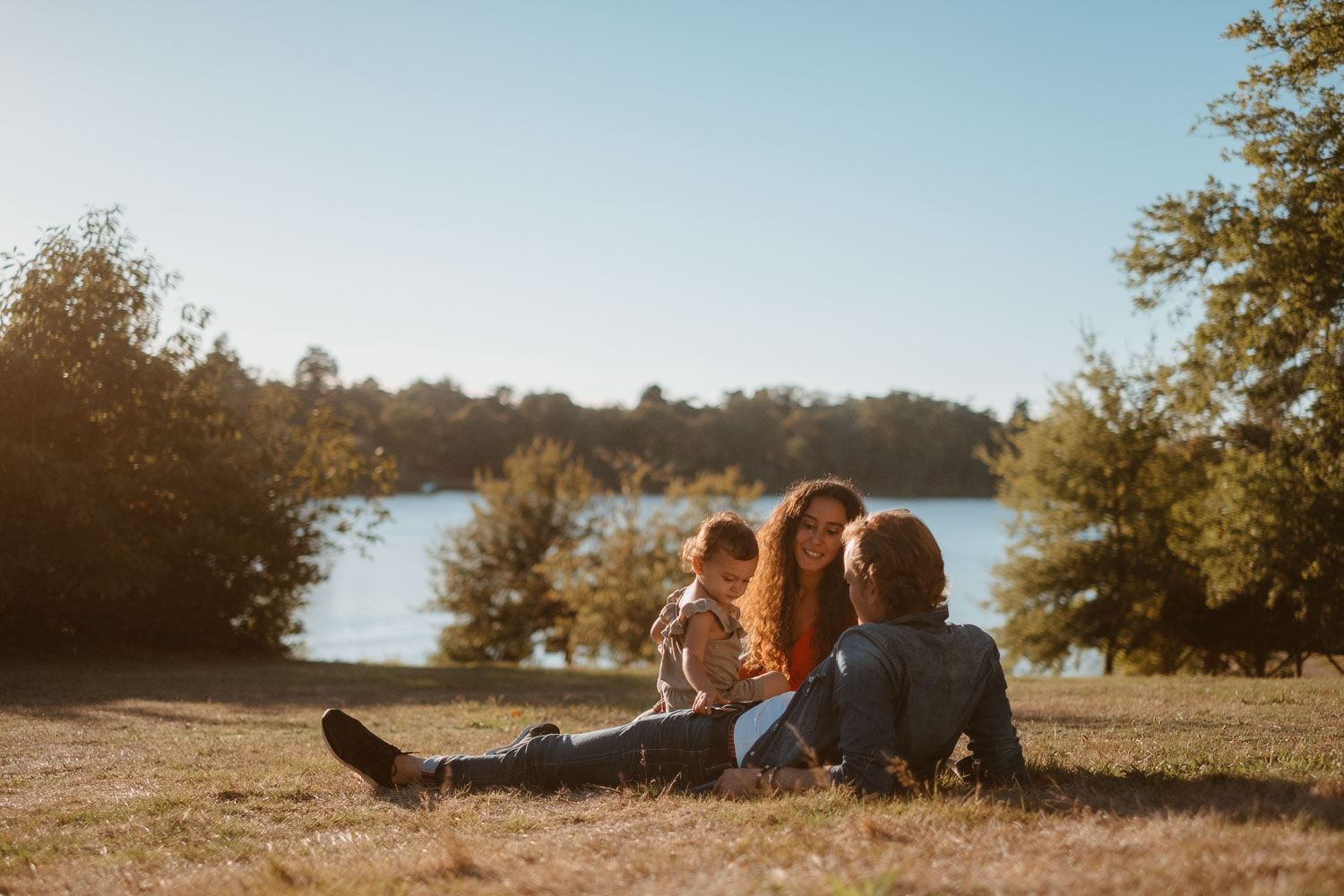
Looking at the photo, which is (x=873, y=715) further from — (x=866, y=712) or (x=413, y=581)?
(x=413, y=581)

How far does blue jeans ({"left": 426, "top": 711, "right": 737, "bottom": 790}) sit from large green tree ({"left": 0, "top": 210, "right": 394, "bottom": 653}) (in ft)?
39.8

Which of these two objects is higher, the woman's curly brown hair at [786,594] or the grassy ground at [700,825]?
the woman's curly brown hair at [786,594]

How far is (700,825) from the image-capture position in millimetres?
3973

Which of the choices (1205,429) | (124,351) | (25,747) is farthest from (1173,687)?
(124,351)

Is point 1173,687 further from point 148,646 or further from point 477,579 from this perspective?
point 477,579

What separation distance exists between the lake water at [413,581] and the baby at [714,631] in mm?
18389

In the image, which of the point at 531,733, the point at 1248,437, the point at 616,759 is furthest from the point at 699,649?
the point at 1248,437

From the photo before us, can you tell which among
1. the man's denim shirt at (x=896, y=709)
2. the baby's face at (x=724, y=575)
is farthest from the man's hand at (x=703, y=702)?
the baby's face at (x=724, y=575)

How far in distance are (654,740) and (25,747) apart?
5.29m

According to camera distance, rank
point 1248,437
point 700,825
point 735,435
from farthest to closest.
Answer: point 735,435 < point 1248,437 < point 700,825

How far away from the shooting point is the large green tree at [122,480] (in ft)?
47.8

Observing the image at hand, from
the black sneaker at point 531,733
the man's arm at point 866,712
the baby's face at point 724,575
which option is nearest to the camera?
the man's arm at point 866,712

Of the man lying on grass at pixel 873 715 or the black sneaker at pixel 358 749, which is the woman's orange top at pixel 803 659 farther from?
the black sneaker at pixel 358 749

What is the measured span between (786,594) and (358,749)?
263cm
